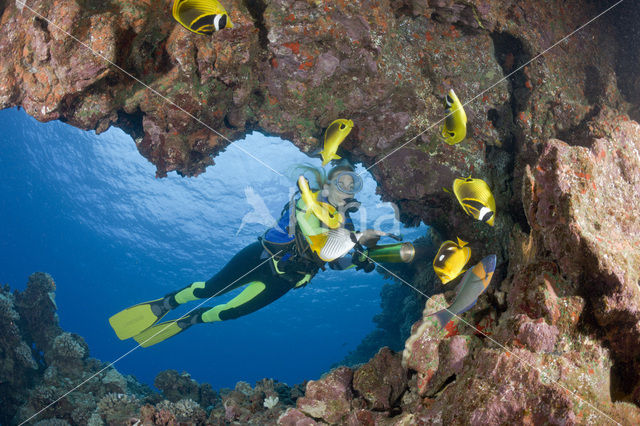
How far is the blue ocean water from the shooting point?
77.4ft

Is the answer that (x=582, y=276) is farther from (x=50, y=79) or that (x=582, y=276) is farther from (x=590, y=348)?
(x=50, y=79)

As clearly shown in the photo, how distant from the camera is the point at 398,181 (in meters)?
5.09

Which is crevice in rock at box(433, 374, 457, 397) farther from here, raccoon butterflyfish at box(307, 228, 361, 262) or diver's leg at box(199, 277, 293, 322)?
diver's leg at box(199, 277, 293, 322)

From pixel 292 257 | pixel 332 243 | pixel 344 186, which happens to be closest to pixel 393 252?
pixel 344 186

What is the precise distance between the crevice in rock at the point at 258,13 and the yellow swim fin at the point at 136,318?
5108 millimetres

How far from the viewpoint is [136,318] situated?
5723 millimetres

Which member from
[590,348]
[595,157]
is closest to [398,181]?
[595,157]

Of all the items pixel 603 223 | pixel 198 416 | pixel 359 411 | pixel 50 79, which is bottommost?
pixel 359 411

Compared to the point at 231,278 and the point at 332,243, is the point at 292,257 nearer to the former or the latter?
the point at 231,278

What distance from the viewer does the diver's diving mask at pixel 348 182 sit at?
4.19m

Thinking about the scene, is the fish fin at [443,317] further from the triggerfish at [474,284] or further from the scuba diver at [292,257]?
the scuba diver at [292,257]

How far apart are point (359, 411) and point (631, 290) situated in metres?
2.61

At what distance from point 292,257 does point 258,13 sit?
12.1ft

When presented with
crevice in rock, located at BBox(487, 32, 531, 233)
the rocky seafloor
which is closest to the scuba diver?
the rocky seafloor
